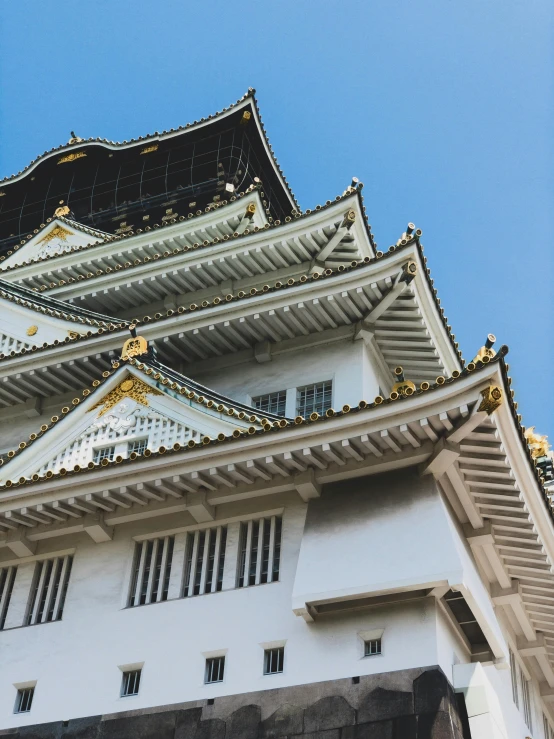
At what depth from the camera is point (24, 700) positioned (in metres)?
16.2

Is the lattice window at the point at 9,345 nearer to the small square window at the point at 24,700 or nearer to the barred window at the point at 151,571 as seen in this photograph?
the barred window at the point at 151,571

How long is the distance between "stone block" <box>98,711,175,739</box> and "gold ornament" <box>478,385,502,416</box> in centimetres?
644

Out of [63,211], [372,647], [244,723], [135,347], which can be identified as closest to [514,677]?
[372,647]

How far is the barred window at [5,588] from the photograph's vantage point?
17453 mm

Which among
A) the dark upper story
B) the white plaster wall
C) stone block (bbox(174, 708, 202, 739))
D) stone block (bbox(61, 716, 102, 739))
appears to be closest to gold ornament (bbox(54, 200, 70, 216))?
the dark upper story

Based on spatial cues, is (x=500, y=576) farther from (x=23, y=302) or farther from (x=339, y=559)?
(x=23, y=302)

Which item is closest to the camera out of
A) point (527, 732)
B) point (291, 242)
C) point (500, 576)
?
point (500, 576)

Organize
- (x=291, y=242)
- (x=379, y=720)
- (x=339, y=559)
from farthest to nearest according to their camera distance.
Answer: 1. (x=291, y=242)
2. (x=339, y=559)
3. (x=379, y=720)

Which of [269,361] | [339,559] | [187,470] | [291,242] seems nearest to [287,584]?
[339,559]

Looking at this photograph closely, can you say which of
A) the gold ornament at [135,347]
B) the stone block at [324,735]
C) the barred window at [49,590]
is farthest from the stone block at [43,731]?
the gold ornament at [135,347]

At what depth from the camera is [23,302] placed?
77.7ft

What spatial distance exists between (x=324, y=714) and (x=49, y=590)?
5.85 meters

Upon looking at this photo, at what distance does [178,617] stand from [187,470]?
2.34 meters

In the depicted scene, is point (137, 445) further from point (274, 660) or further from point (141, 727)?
point (141, 727)
